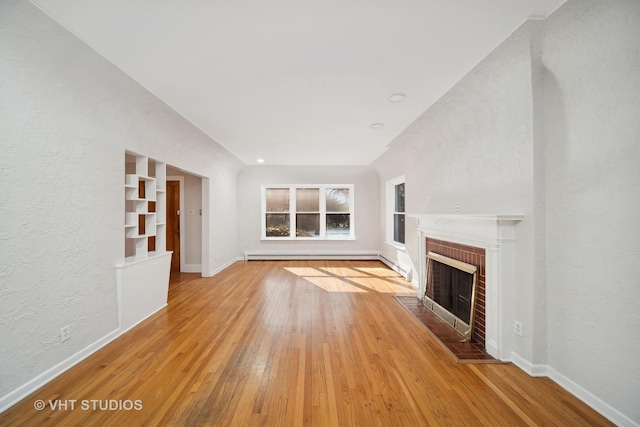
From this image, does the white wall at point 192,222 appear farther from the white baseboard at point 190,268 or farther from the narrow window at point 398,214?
the narrow window at point 398,214

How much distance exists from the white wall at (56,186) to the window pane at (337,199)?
5.26 metres

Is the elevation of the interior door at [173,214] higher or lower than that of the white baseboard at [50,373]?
higher

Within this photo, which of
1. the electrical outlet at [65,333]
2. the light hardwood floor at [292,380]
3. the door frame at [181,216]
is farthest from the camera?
the door frame at [181,216]

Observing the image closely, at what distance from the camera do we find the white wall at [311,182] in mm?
7762

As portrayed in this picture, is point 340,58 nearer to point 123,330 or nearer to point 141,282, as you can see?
point 141,282

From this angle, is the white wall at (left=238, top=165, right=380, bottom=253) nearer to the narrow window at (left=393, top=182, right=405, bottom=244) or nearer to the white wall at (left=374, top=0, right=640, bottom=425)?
the narrow window at (left=393, top=182, right=405, bottom=244)

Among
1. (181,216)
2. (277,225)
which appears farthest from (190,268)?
(277,225)

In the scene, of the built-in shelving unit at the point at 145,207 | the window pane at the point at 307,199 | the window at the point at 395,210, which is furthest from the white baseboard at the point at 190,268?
the window at the point at 395,210

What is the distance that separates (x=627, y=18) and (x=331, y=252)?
6.59 meters

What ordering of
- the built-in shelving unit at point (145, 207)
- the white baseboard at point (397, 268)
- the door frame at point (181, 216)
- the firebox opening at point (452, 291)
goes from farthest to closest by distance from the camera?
the door frame at point (181, 216) < the white baseboard at point (397, 268) < the built-in shelving unit at point (145, 207) < the firebox opening at point (452, 291)

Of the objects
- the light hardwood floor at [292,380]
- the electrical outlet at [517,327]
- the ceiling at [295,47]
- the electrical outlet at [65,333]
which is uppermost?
the ceiling at [295,47]

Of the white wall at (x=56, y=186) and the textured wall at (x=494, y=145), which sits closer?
the white wall at (x=56, y=186)

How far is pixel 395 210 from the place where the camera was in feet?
22.4

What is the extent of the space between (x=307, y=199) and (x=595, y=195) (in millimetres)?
6540
